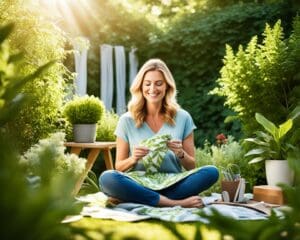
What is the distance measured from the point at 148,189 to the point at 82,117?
1234 mm

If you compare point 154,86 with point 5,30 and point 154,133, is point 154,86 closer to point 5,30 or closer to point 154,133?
point 154,133

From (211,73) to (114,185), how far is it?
387 cm

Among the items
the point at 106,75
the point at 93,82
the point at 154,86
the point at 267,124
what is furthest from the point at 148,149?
the point at 106,75

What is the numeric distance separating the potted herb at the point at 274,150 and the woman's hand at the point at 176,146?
30.2 inches

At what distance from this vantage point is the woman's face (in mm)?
4613

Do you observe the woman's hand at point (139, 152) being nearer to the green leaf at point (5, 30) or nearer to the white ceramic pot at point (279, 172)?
the white ceramic pot at point (279, 172)

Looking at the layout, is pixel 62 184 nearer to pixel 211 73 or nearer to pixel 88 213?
pixel 88 213

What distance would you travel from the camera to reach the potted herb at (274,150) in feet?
15.6

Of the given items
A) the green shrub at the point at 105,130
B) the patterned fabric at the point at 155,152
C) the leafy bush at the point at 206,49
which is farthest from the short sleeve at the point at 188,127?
the leafy bush at the point at 206,49

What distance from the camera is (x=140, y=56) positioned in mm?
8445

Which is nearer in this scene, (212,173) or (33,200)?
(33,200)

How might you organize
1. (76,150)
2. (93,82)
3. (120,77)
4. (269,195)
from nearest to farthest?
(269,195), (76,150), (93,82), (120,77)

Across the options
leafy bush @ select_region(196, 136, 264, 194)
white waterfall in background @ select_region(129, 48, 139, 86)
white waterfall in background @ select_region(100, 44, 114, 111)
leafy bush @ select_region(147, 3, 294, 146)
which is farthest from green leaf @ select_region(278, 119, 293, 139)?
white waterfall in background @ select_region(129, 48, 139, 86)

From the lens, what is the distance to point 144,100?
480 centimetres
